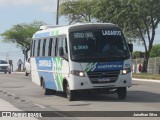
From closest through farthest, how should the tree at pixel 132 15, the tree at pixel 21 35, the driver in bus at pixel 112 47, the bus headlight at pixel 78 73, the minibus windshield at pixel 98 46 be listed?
the bus headlight at pixel 78 73 → the minibus windshield at pixel 98 46 → the driver in bus at pixel 112 47 → the tree at pixel 132 15 → the tree at pixel 21 35

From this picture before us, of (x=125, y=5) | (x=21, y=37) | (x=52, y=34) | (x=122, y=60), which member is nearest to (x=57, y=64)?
(x=52, y=34)

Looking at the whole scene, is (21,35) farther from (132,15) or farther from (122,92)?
(122,92)

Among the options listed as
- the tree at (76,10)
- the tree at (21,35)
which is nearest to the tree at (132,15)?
the tree at (76,10)

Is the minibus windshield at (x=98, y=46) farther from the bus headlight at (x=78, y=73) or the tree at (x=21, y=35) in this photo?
the tree at (x=21, y=35)

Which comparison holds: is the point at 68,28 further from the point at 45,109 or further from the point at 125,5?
the point at 125,5

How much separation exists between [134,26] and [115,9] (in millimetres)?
3196

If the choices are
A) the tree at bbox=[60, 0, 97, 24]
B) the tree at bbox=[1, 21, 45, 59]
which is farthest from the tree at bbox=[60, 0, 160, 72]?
the tree at bbox=[1, 21, 45, 59]

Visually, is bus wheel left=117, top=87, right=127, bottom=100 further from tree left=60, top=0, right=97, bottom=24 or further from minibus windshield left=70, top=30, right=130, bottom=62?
tree left=60, top=0, right=97, bottom=24

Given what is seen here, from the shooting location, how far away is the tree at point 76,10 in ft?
238

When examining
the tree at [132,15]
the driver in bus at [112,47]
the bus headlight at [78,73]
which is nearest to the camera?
the bus headlight at [78,73]

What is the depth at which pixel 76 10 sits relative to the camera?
239ft

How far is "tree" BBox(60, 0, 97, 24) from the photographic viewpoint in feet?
238

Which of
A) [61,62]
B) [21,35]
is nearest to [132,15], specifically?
[61,62]

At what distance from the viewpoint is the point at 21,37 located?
10406 centimetres
